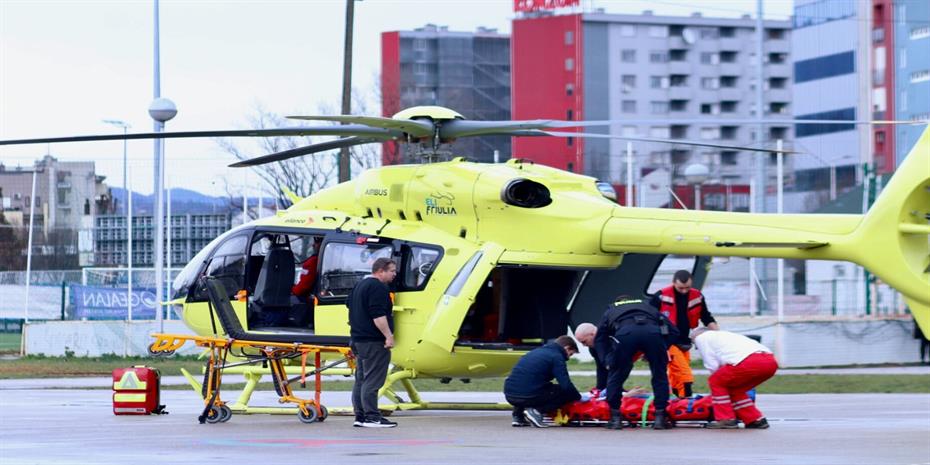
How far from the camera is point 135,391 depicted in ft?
61.4

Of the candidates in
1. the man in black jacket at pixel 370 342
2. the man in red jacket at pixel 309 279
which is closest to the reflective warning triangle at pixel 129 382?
the man in red jacket at pixel 309 279

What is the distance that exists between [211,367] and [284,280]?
6.20 feet

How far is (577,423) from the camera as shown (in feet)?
54.3

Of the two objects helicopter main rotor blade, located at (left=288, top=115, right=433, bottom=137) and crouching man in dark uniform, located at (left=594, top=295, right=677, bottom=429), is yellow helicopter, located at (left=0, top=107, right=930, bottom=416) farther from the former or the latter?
crouching man in dark uniform, located at (left=594, top=295, right=677, bottom=429)

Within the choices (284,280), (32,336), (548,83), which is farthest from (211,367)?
(548,83)

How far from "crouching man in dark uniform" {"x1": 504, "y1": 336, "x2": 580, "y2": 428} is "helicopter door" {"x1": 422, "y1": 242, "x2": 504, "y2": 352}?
1236 mm

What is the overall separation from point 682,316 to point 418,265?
10.7ft

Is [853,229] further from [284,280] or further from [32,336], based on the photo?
[32,336]

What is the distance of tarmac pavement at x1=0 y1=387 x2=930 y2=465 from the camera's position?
13.0 metres

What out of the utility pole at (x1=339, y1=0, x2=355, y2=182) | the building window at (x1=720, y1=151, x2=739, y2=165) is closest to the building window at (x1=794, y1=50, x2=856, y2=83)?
the building window at (x1=720, y1=151, x2=739, y2=165)

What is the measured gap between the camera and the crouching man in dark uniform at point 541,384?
16312 mm

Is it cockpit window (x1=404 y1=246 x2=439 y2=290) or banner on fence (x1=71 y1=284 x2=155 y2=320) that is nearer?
cockpit window (x1=404 y1=246 x2=439 y2=290)

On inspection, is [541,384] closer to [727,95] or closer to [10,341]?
[10,341]

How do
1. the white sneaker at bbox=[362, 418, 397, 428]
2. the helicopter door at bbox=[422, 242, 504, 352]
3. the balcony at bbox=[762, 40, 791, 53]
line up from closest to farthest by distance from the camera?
1. the white sneaker at bbox=[362, 418, 397, 428]
2. the helicopter door at bbox=[422, 242, 504, 352]
3. the balcony at bbox=[762, 40, 791, 53]
